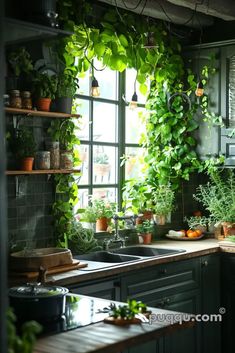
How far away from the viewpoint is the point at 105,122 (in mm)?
5062

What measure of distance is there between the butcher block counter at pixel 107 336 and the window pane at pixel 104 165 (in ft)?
8.45

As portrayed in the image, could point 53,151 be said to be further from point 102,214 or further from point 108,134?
point 108,134

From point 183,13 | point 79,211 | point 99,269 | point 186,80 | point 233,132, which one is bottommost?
point 99,269

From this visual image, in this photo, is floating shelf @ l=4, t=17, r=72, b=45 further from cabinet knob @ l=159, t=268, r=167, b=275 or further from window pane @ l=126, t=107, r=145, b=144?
window pane @ l=126, t=107, r=145, b=144

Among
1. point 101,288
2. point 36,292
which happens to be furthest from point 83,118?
point 36,292

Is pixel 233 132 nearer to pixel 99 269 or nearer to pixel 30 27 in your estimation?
pixel 99 269

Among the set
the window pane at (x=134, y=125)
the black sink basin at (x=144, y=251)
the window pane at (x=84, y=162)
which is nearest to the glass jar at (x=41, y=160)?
the window pane at (x=84, y=162)

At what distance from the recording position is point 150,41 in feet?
15.6

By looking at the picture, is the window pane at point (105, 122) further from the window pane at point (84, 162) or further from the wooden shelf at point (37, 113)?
the wooden shelf at point (37, 113)

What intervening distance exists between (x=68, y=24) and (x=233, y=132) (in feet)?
5.82

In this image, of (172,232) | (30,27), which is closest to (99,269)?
(172,232)

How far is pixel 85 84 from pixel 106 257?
4.59ft

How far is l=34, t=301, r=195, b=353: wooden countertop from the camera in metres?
2.12

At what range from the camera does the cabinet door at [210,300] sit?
15.6 feet
